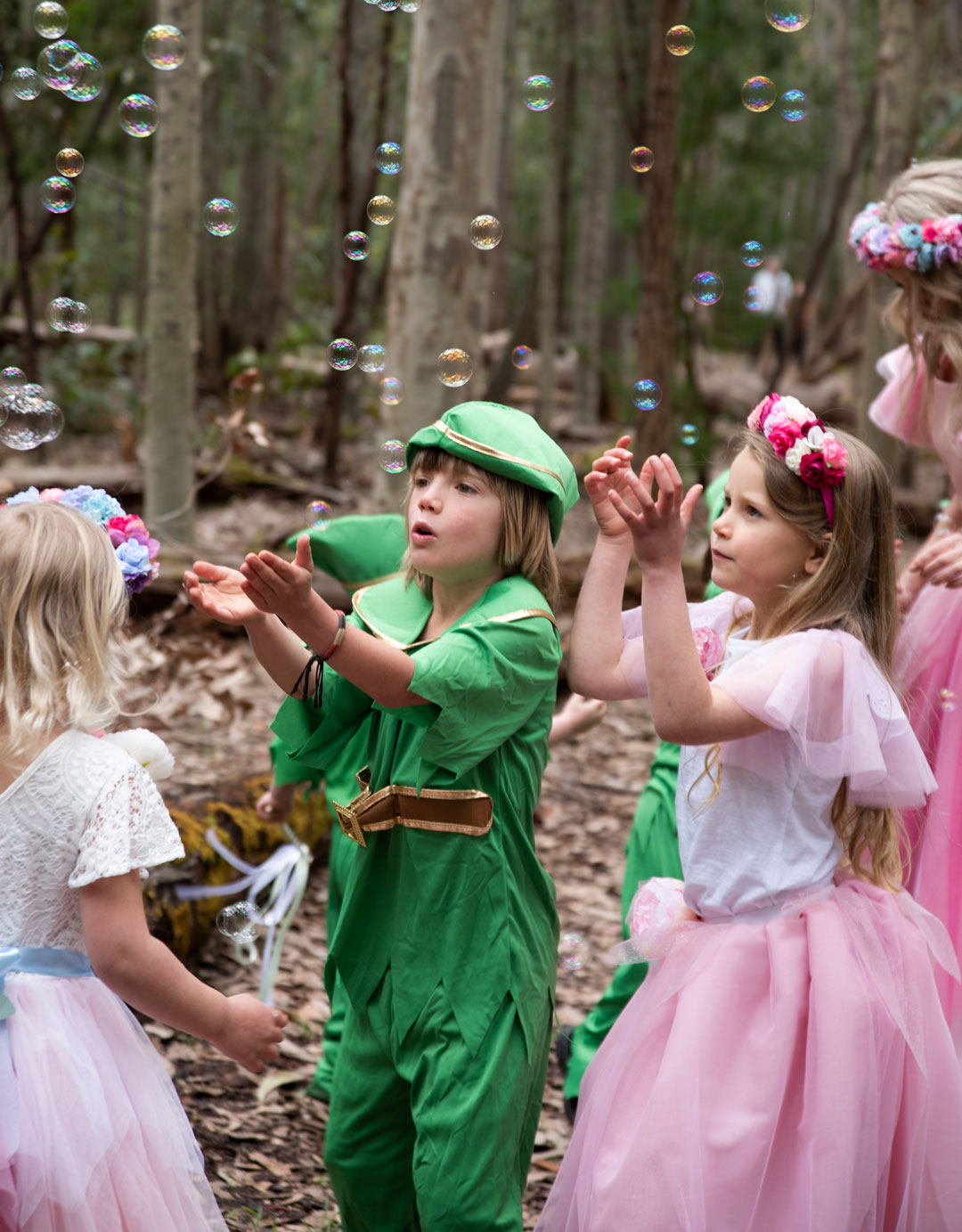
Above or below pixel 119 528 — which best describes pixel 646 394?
above

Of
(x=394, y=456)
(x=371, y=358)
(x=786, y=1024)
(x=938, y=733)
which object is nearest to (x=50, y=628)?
(x=394, y=456)

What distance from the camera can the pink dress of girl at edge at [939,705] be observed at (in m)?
2.86

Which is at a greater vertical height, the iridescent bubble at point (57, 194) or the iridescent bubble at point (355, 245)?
the iridescent bubble at point (57, 194)

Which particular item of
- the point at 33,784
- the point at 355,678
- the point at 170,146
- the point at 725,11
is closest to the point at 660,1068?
the point at 355,678

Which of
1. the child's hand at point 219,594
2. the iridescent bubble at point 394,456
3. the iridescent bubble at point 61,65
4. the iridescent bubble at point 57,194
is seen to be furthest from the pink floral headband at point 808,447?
the iridescent bubble at point 61,65

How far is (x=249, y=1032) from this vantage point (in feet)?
6.81

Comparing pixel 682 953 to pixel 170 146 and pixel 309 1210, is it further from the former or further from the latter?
pixel 170 146

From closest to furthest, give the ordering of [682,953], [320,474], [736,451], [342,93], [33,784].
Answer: [33,784] → [682,953] → [736,451] → [342,93] → [320,474]

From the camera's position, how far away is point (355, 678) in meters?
2.14

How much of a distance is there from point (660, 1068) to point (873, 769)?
637mm

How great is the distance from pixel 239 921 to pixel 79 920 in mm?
608

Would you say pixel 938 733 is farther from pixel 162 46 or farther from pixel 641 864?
pixel 162 46

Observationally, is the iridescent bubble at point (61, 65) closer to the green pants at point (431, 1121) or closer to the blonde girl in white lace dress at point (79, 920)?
the blonde girl in white lace dress at point (79, 920)

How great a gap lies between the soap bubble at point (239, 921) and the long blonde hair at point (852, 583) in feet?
3.33
